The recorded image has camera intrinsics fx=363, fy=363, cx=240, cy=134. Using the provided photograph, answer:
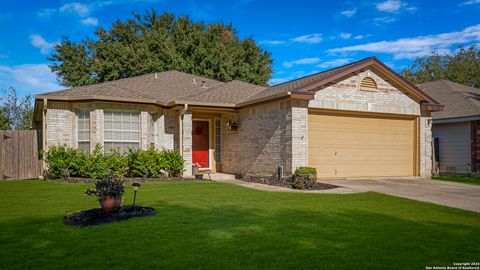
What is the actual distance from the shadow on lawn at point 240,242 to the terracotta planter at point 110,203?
0.47 metres

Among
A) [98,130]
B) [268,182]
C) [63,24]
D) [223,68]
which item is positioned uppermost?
[63,24]

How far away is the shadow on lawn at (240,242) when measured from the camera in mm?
4273

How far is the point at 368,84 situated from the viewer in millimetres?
14156

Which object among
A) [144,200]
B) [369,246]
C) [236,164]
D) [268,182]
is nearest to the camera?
[369,246]

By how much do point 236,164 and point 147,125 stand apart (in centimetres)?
412

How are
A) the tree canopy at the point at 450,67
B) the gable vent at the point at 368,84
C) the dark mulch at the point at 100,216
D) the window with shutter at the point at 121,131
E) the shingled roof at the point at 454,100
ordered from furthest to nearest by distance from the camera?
the tree canopy at the point at 450,67, the shingled roof at the point at 454,100, the gable vent at the point at 368,84, the window with shutter at the point at 121,131, the dark mulch at the point at 100,216

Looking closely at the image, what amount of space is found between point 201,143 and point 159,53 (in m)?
15.4

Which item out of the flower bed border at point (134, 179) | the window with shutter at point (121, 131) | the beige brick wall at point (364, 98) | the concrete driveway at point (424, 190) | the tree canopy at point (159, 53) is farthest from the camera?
the tree canopy at point (159, 53)

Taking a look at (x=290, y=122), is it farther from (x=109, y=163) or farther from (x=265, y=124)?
(x=109, y=163)

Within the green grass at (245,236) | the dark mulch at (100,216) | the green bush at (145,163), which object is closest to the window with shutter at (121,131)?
the green bush at (145,163)

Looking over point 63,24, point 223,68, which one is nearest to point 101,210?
point 223,68

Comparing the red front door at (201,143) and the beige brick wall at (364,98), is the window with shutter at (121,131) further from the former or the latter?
the beige brick wall at (364,98)

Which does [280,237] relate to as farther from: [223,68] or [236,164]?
[223,68]

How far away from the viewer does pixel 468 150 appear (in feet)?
56.5
